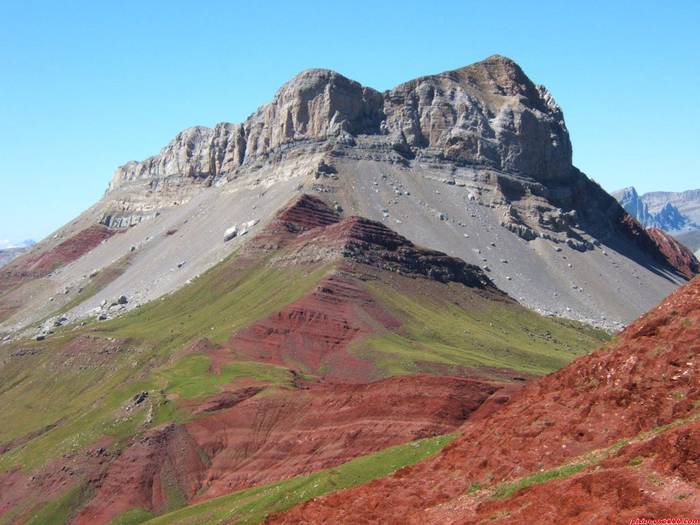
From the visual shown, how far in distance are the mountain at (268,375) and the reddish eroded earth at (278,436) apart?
196mm

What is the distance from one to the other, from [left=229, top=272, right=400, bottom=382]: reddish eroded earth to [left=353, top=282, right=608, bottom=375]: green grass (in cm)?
300

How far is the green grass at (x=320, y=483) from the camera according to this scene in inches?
2370

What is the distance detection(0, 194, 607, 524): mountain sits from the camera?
283 feet

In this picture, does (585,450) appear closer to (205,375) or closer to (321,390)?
(321,390)

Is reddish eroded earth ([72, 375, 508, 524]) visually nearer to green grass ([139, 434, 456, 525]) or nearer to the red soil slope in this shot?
green grass ([139, 434, 456, 525])

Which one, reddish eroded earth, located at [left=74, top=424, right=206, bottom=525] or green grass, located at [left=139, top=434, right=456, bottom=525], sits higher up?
green grass, located at [left=139, top=434, right=456, bottom=525]

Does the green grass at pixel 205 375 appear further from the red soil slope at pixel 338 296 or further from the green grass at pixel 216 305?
the green grass at pixel 216 305

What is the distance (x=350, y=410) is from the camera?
87500 millimetres

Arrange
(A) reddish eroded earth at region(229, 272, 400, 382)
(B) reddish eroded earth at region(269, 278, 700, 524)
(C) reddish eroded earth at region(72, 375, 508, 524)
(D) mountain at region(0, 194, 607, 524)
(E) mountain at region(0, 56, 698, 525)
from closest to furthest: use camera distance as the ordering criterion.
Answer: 1. (B) reddish eroded earth at region(269, 278, 700, 524)
2. (E) mountain at region(0, 56, 698, 525)
3. (C) reddish eroded earth at region(72, 375, 508, 524)
4. (D) mountain at region(0, 194, 607, 524)
5. (A) reddish eroded earth at region(229, 272, 400, 382)

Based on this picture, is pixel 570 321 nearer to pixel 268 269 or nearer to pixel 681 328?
pixel 268 269

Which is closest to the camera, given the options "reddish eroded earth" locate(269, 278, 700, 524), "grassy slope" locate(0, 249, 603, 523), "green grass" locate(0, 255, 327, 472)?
"reddish eroded earth" locate(269, 278, 700, 524)

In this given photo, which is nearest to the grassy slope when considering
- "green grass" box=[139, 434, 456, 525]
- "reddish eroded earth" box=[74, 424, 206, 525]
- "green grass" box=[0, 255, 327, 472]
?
"green grass" box=[0, 255, 327, 472]

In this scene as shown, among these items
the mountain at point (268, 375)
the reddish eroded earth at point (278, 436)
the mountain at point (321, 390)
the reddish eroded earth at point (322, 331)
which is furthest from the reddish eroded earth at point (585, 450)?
the reddish eroded earth at point (322, 331)

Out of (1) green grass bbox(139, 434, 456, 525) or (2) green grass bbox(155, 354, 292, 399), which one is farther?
(2) green grass bbox(155, 354, 292, 399)
